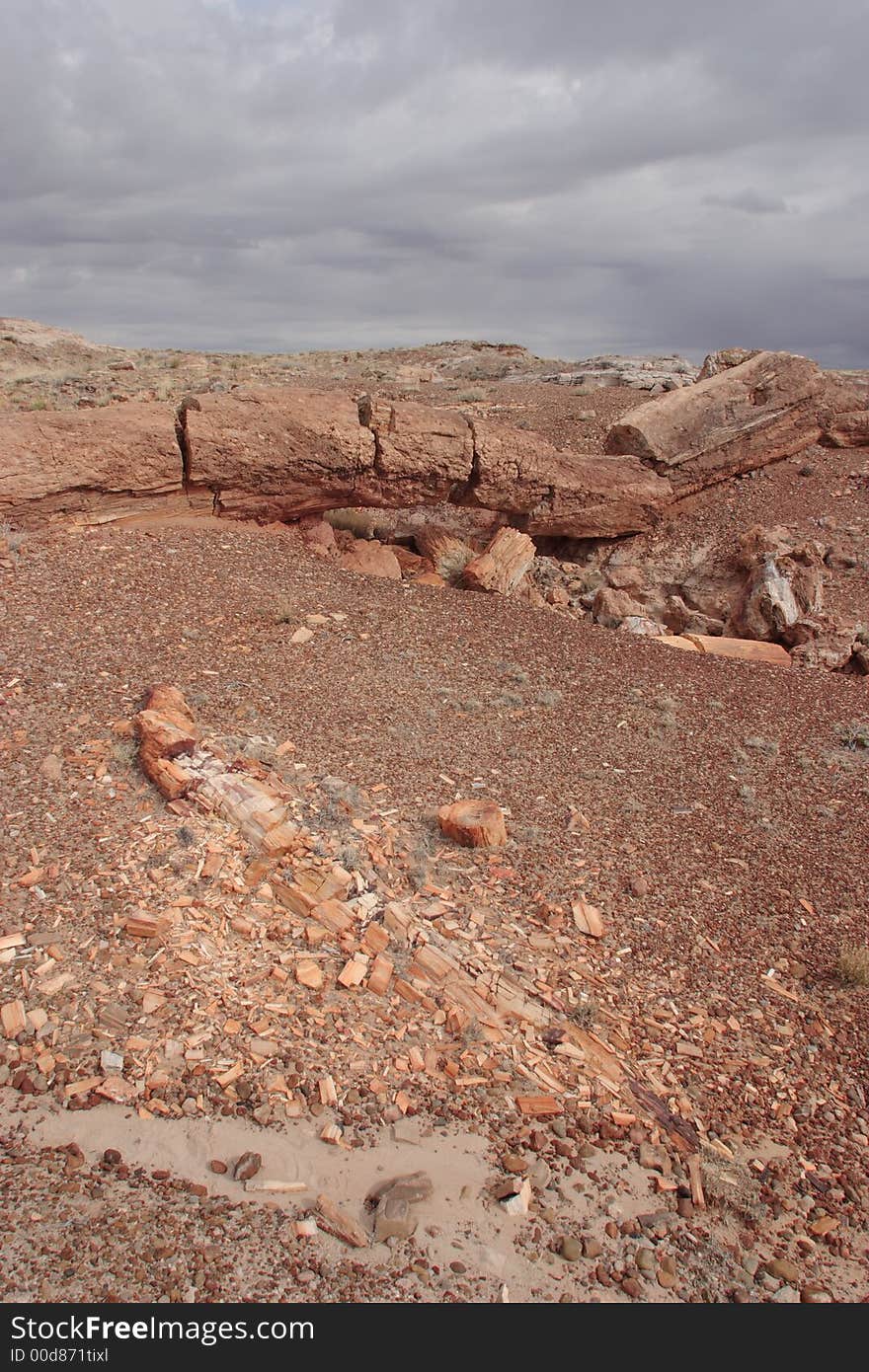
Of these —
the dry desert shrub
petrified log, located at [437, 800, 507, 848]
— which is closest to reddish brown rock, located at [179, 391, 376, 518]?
the dry desert shrub

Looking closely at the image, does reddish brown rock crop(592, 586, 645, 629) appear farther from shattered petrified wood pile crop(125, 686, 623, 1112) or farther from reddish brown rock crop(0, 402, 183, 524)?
shattered petrified wood pile crop(125, 686, 623, 1112)

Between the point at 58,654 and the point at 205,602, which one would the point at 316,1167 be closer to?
the point at 58,654

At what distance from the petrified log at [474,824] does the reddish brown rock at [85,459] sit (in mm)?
5827

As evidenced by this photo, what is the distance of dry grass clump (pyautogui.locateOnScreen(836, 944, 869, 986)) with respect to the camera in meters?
5.09

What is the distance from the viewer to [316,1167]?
3654 mm

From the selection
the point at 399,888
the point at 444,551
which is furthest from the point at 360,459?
the point at 399,888

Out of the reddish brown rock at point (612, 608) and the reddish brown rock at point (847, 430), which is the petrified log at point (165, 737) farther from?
the reddish brown rock at point (847, 430)

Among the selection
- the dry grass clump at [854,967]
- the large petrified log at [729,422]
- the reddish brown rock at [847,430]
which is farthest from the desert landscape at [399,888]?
the reddish brown rock at [847,430]

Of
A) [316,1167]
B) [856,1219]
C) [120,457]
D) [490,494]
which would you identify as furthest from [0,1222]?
[490,494]

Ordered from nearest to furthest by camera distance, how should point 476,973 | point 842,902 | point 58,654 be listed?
point 476,973, point 842,902, point 58,654

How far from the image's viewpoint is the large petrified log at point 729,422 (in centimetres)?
1291

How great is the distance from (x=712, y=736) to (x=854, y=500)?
22.8 feet

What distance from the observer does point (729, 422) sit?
13250 millimetres

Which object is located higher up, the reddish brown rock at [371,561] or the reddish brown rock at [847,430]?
the reddish brown rock at [847,430]
